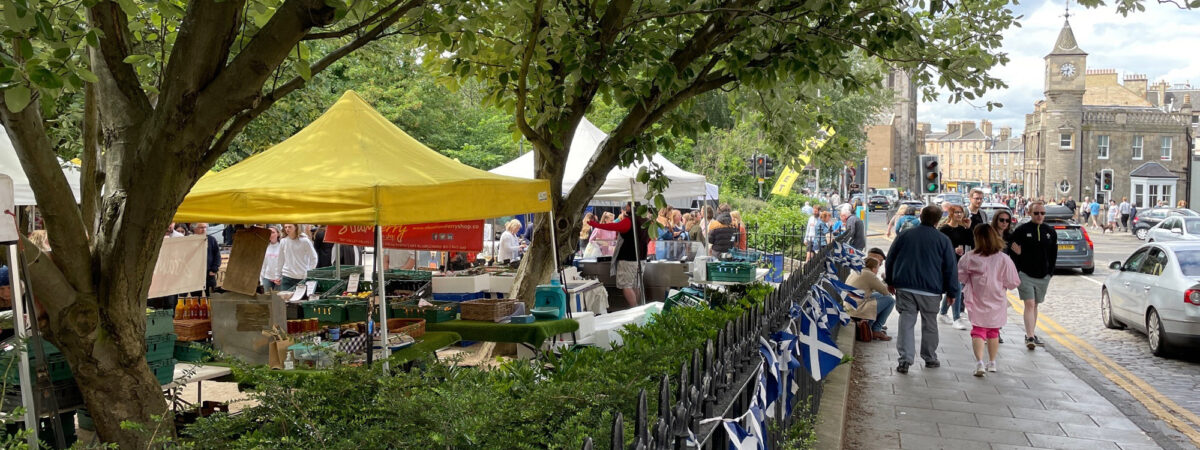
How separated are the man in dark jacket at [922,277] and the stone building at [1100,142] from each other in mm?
63352

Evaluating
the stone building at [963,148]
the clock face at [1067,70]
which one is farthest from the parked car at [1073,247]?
the stone building at [963,148]

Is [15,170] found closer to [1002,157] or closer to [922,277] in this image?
[922,277]

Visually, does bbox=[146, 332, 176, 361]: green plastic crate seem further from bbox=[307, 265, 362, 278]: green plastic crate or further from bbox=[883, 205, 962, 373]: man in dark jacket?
bbox=[883, 205, 962, 373]: man in dark jacket

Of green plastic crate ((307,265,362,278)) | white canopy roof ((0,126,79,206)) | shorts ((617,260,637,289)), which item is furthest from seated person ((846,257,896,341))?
white canopy roof ((0,126,79,206))

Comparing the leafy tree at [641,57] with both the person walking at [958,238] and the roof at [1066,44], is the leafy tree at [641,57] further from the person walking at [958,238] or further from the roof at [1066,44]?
the roof at [1066,44]

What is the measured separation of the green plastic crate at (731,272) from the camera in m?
11.8

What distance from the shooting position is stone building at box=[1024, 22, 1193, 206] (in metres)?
65.2

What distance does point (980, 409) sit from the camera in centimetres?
781

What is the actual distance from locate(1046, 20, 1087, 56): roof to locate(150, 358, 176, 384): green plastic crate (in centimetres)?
8043

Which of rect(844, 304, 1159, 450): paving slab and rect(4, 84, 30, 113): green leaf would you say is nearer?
rect(4, 84, 30, 113): green leaf

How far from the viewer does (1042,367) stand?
9.92 metres

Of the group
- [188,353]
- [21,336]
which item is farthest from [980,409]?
[21,336]

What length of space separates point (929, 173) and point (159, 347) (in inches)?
769

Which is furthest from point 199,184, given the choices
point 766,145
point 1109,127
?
point 1109,127
